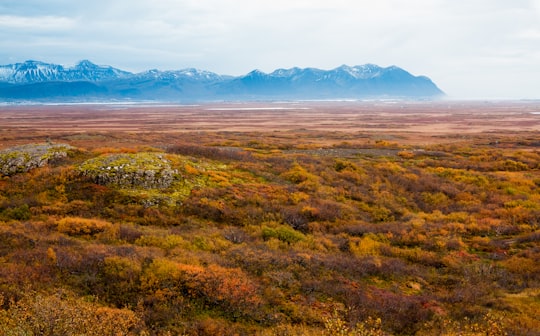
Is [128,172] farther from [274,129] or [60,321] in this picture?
[274,129]

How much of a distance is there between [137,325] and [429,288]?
31.4 ft

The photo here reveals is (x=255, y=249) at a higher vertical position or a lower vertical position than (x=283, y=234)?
higher

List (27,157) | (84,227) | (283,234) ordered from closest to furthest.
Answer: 1. (84,227)
2. (283,234)
3. (27,157)

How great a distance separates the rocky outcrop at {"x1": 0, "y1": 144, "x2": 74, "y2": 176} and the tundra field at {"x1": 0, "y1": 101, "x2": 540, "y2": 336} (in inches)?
4.1

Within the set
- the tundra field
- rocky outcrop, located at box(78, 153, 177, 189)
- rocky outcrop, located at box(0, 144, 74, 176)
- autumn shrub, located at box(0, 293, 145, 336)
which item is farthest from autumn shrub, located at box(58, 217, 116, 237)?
rocky outcrop, located at box(0, 144, 74, 176)

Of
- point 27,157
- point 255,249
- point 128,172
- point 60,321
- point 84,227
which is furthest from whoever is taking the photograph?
point 27,157

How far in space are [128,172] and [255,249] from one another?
9986mm

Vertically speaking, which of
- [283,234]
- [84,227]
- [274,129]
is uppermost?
[274,129]

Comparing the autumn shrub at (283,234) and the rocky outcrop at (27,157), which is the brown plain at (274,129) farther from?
the autumn shrub at (283,234)

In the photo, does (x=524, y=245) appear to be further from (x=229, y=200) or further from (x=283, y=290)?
(x=229, y=200)

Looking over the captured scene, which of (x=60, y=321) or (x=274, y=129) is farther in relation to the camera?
(x=274, y=129)

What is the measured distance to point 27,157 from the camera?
74.9 ft

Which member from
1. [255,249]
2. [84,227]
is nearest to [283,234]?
[255,249]

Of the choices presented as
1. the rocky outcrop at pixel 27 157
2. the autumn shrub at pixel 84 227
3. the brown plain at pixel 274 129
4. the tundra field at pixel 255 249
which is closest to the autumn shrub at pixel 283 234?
the tundra field at pixel 255 249
